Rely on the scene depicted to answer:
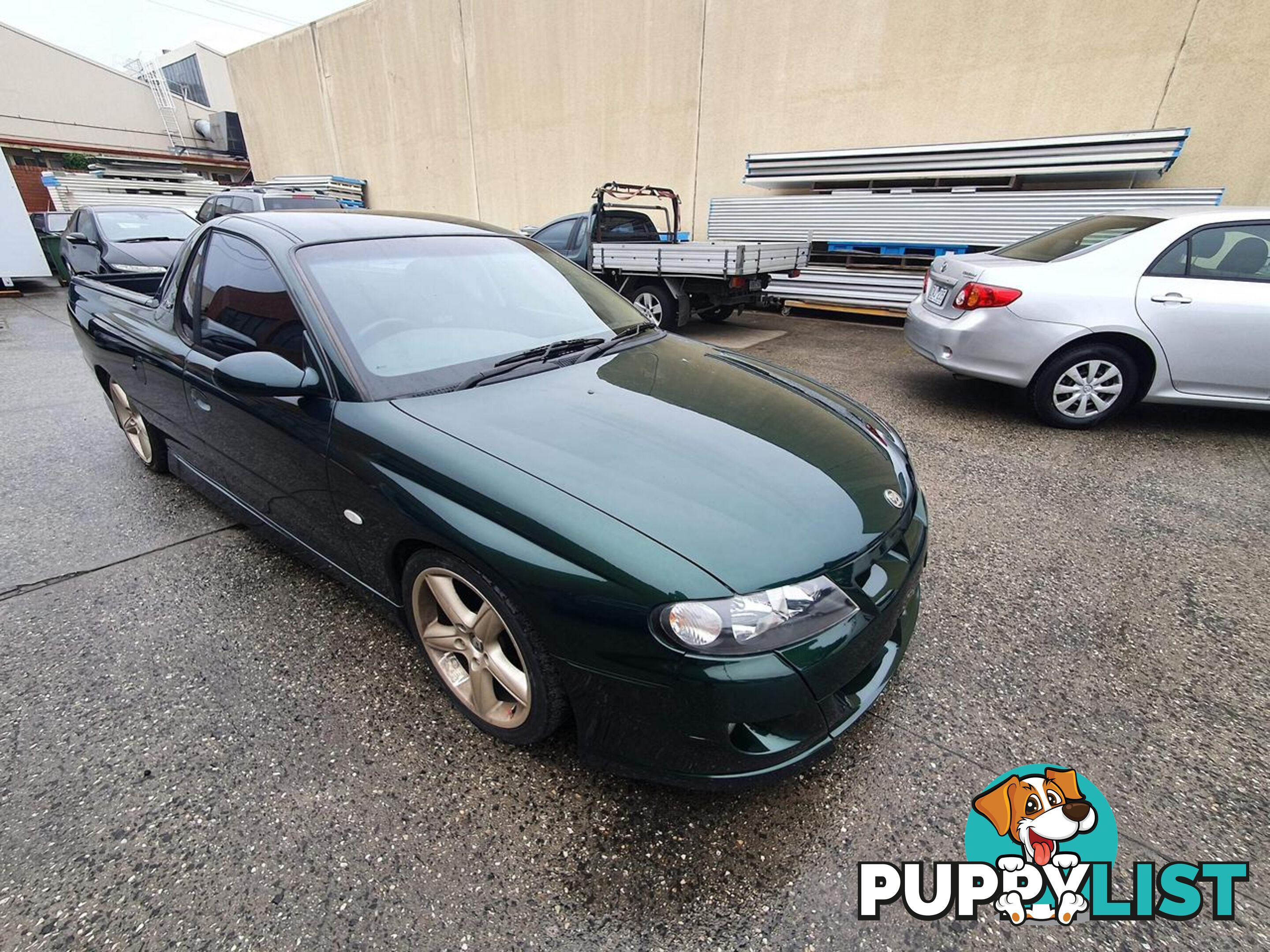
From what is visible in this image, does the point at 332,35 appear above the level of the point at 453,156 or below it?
above

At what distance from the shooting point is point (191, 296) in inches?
103

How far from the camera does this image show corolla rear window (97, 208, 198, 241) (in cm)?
777

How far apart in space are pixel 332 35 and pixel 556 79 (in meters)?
8.94

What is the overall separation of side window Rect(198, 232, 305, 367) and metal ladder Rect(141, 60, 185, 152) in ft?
102

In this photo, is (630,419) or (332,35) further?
(332,35)

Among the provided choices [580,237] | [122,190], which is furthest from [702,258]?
[122,190]

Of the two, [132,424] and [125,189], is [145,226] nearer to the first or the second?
[132,424]

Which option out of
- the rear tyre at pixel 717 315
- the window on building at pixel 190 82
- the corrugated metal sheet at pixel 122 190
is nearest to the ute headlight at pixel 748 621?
the rear tyre at pixel 717 315

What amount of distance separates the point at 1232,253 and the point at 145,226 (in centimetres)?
1162

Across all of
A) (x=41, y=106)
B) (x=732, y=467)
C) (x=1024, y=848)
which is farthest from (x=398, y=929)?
(x=41, y=106)

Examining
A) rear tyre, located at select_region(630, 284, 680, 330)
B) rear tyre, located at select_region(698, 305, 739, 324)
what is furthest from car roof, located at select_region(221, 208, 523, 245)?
rear tyre, located at select_region(698, 305, 739, 324)

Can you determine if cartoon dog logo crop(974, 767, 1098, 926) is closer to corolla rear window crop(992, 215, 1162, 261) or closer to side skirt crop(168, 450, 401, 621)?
side skirt crop(168, 450, 401, 621)

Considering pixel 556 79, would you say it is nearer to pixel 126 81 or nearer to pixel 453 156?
pixel 453 156

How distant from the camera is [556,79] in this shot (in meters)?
11.6
